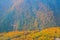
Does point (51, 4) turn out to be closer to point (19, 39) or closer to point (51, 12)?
point (51, 12)

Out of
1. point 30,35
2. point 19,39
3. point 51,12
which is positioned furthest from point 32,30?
point 51,12

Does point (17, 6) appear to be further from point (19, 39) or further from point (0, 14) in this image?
point (19, 39)

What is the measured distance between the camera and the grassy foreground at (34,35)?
2.12 m

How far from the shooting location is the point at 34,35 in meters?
2.14

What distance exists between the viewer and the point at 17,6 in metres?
2.23

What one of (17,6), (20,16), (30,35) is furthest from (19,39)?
(17,6)

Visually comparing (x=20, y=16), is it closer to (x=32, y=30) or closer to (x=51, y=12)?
(x=32, y=30)

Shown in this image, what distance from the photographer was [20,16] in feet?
7.25

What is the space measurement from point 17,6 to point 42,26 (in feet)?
1.44

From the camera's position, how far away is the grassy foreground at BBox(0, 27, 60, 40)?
212 cm

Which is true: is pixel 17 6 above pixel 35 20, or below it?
above

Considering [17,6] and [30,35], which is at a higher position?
[17,6]

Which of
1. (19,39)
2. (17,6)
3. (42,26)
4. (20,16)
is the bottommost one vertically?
(19,39)

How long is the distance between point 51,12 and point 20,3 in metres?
0.44
